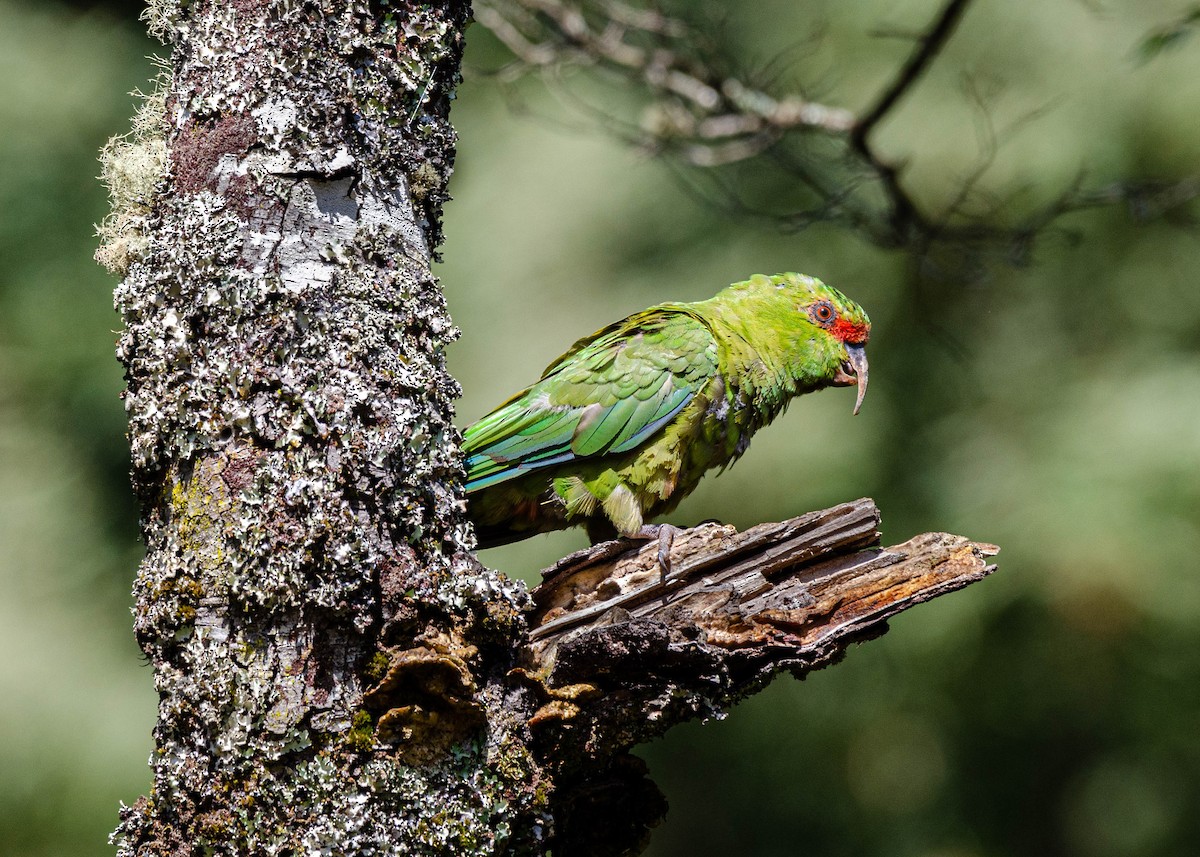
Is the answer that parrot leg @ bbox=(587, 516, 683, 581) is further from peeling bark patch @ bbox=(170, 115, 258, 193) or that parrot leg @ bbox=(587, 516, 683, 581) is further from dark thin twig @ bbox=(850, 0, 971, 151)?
dark thin twig @ bbox=(850, 0, 971, 151)

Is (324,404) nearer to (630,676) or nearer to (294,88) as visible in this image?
(294,88)

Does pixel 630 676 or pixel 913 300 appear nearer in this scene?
pixel 630 676

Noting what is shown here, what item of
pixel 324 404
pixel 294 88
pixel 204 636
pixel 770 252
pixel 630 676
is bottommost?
pixel 630 676

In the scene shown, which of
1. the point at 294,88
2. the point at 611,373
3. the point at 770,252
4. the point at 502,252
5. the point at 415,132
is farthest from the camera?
the point at 502,252

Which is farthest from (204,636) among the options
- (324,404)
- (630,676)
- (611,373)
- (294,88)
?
(611,373)

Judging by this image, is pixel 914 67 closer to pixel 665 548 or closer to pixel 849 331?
pixel 849 331

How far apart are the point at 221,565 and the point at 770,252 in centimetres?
438

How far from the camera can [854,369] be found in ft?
14.1

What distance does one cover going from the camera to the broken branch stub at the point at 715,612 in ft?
7.47

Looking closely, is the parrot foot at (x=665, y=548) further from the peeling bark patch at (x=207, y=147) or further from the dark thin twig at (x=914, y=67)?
the dark thin twig at (x=914, y=67)

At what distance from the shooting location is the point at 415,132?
2.46 m

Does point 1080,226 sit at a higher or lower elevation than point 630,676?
higher

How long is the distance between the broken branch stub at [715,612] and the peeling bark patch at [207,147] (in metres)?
1.20

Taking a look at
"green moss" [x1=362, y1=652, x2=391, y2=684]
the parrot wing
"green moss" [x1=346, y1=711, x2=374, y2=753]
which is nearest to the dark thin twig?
the parrot wing
